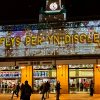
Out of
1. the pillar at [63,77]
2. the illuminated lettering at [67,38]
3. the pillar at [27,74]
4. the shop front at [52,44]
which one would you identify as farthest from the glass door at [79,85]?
the illuminated lettering at [67,38]

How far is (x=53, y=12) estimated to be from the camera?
51750mm

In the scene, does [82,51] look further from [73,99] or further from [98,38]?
[73,99]

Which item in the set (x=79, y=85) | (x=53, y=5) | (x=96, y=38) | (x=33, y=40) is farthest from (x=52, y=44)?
(x=79, y=85)

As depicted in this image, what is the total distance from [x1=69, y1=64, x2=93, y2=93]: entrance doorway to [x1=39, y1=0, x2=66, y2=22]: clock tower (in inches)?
282

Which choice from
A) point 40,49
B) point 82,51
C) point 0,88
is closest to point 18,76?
point 0,88

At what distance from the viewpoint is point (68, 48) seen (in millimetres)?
48781

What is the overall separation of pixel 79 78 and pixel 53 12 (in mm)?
9135

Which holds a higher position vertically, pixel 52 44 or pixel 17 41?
pixel 17 41

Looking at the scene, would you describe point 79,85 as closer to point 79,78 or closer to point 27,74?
point 79,78

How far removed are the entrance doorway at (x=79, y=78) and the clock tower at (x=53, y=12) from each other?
7175 millimetres

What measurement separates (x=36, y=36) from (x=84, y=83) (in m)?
9.59

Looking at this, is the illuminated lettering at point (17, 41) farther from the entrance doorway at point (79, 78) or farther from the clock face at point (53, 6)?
the entrance doorway at point (79, 78)

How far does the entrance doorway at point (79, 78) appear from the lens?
54031 millimetres

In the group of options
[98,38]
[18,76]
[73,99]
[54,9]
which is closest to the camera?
[73,99]
